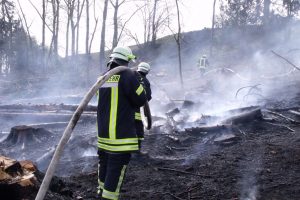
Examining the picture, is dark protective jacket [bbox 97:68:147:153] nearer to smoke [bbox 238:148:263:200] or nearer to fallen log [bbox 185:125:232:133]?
smoke [bbox 238:148:263:200]

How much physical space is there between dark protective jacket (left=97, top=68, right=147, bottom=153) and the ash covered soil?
1.16 metres

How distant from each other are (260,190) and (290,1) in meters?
23.7

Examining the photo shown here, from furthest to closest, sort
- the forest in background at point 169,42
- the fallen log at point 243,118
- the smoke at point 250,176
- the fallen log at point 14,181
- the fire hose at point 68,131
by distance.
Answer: the forest in background at point 169,42
the fallen log at point 243,118
the smoke at point 250,176
the fallen log at point 14,181
the fire hose at point 68,131

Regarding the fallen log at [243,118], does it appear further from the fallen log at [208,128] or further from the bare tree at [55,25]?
the bare tree at [55,25]

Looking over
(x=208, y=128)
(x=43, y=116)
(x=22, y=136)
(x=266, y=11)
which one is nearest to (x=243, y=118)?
(x=208, y=128)

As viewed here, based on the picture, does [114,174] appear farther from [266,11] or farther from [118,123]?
[266,11]

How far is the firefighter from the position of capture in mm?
4055

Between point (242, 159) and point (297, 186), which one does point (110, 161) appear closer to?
point (297, 186)

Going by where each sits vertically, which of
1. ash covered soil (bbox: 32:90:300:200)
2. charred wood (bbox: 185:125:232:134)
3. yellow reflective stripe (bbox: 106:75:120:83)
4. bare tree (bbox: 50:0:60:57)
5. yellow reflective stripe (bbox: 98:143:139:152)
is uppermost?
bare tree (bbox: 50:0:60:57)

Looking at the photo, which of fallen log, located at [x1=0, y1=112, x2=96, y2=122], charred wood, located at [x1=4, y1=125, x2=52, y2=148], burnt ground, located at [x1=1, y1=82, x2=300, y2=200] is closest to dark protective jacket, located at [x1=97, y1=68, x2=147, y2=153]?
burnt ground, located at [x1=1, y1=82, x2=300, y2=200]

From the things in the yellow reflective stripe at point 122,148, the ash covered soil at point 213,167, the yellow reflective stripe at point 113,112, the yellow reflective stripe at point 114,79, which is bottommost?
the ash covered soil at point 213,167

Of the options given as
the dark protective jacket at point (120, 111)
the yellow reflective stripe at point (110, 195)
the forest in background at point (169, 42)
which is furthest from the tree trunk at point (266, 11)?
the yellow reflective stripe at point (110, 195)

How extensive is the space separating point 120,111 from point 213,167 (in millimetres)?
3194

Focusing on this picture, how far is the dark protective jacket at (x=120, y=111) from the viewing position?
405 cm
